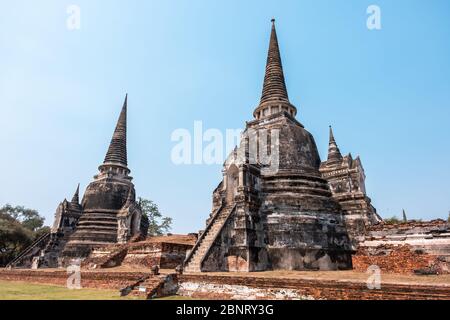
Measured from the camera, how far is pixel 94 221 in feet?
89.7

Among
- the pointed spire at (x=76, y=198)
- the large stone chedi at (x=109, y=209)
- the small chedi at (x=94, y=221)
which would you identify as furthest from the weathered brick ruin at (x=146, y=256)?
the pointed spire at (x=76, y=198)

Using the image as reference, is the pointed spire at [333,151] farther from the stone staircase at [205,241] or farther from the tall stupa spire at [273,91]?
the stone staircase at [205,241]

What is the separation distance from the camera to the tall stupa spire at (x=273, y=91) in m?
23.2

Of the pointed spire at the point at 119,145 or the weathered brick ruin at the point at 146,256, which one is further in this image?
the pointed spire at the point at 119,145

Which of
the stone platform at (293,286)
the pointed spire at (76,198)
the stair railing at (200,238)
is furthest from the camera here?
the pointed spire at (76,198)

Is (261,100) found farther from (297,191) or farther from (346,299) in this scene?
(346,299)

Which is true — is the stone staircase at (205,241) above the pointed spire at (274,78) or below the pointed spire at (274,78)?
below

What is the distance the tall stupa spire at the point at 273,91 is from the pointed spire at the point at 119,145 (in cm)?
1483

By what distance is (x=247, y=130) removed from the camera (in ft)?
73.8

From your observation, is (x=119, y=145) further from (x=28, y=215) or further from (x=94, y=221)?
(x=28, y=215)

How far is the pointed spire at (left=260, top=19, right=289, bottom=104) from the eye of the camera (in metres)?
23.9

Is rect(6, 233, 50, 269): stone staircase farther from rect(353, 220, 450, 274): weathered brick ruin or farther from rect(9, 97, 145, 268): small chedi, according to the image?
rect(353, 220, 450, 274): weathered brick ruin

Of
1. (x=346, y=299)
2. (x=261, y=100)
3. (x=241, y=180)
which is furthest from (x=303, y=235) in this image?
(x=261, y=100)
